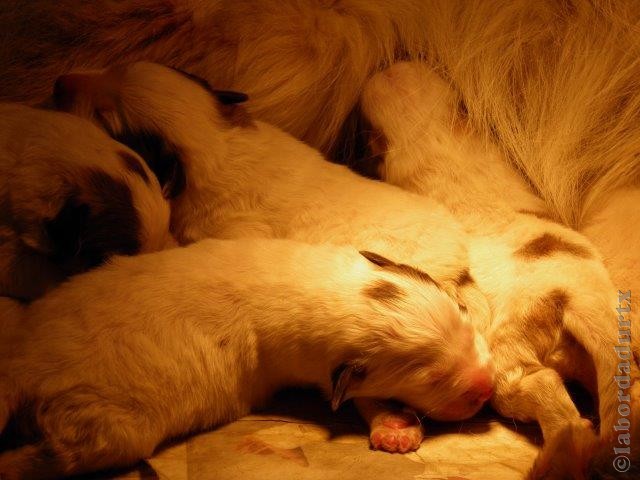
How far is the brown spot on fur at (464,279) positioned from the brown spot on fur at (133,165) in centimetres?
67

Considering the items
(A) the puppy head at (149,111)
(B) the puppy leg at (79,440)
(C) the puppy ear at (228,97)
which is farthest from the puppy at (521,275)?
(B) the puppy leg at (79,440)

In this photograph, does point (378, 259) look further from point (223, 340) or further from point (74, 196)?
point (74, 196)

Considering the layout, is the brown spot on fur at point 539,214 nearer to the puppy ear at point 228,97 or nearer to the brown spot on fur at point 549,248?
the brown spot on fur at point 549,248

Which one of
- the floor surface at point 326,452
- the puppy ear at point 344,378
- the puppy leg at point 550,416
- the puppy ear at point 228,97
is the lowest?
the floor surface at point 326,452

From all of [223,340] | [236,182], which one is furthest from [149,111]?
[223,340]

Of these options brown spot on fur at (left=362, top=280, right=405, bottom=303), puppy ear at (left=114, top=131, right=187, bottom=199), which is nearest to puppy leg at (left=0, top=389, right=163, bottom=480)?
brown spot on fur at (left=362, top=280, right=405, bottom=303)

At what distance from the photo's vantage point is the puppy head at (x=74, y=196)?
1296mm

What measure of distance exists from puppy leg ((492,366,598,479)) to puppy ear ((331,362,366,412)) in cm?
28

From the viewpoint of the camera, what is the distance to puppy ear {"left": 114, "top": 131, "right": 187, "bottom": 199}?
61.5 inches

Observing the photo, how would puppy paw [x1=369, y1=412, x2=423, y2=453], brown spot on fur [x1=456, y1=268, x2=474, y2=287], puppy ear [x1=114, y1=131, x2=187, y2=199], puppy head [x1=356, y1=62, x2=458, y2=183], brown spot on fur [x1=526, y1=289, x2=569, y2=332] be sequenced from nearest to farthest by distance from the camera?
1. puppy paw [x1=369, y1=412, x2=423, y2=453]
2. brown spot on fur [x1=526, y1=289, x2=569, y2=332]
3. brown spot on fur [x1=456, y1=268, x2=474, y2=287]
4. puppy ear [x1=114, y1=131, x2=187, y2=199]
5. puppy head [x1=356, y1=62, x2=458, y2=183]

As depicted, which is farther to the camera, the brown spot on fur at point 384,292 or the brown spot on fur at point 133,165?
the brown spot on fur at point 133,165

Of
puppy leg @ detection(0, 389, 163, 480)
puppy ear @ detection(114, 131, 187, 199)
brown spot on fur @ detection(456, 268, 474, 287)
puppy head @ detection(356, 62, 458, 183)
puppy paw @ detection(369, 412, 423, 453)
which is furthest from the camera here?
puppy head @ detection(356, 62, 458, 183)

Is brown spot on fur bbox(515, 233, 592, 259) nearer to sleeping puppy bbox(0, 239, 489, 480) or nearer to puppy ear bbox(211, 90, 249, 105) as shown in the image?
sleeping puppy bbox(0, 239, 489, 480)

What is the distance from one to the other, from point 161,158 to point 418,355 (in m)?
0.73
